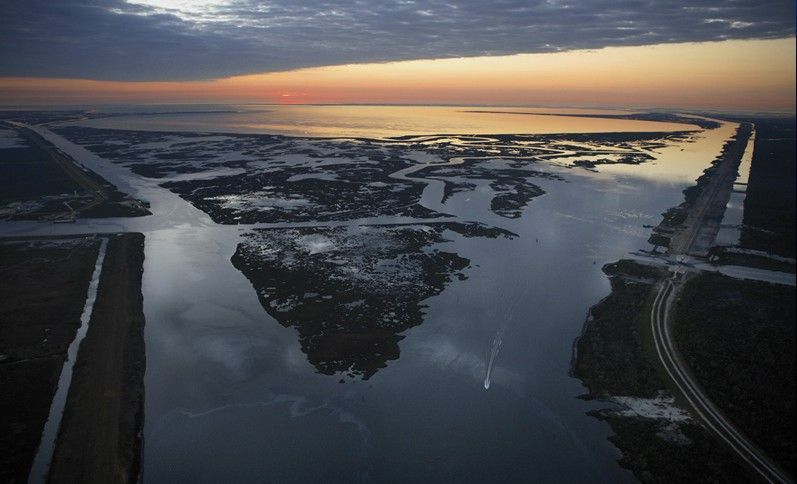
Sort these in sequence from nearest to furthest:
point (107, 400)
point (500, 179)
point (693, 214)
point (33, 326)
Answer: point (107, 400) < point (33, 326) < point (693, 214) < point (500, 179)

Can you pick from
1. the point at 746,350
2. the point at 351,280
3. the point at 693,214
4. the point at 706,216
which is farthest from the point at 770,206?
the point at 351,280

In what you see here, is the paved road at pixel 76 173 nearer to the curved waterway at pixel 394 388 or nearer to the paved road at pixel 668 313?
the curved waterway at pixel 394 388

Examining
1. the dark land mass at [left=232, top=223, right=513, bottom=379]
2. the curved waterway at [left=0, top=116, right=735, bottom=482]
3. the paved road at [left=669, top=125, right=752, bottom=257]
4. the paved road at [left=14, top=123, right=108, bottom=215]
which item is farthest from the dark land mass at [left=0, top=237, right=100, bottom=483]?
the paved road at [left=669, top=125, right=752, bottom=257]

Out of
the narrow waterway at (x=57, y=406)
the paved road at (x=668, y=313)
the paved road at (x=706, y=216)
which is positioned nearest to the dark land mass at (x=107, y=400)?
the narrow waterway at (x=57, y=406)

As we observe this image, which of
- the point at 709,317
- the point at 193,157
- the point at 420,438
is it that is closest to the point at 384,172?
the point at 193,157

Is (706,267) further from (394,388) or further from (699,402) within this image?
(394,388)
